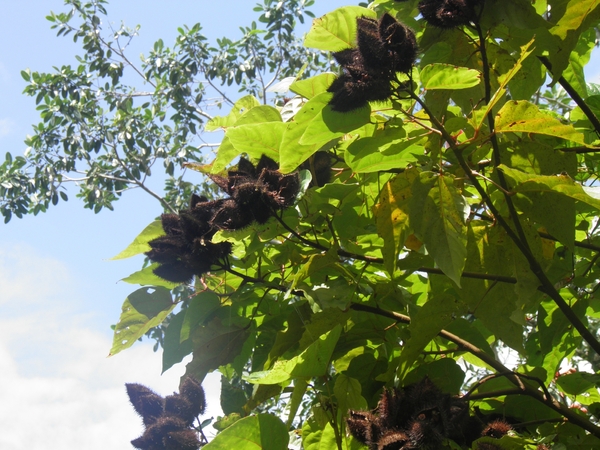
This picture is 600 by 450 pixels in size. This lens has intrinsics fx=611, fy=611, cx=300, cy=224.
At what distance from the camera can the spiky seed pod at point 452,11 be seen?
1.31 meters

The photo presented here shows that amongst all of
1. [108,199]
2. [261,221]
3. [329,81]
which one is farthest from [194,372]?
[108,199]

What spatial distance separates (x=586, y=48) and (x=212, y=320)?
142cm

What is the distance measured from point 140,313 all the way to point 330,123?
3.11 ft

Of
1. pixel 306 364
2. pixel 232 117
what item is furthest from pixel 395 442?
pixel 232 117

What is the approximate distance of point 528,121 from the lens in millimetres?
1286

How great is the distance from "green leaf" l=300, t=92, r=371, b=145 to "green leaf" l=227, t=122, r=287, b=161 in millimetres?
214

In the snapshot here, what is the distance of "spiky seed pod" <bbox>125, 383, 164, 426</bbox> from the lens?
1.84 metres

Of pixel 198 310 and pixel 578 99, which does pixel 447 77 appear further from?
pixel 198 310

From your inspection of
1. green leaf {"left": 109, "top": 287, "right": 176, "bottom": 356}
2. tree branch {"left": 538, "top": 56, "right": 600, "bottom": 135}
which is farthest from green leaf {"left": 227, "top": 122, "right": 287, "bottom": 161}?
tree branch {"left": 538, "top": 56, "right": 600, "bottom": 135}

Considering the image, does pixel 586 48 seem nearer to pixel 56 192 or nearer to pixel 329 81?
pixel 329 81

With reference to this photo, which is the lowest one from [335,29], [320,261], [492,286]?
[492,286]

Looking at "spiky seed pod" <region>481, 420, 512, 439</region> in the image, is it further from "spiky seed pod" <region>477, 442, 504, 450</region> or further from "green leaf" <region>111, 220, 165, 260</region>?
"green leaf" <region>111, 220, 165, 260</region>

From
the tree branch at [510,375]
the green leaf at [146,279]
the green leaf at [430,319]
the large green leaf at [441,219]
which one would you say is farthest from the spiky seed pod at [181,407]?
the large green leaf at [441,219]

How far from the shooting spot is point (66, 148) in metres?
10.2
